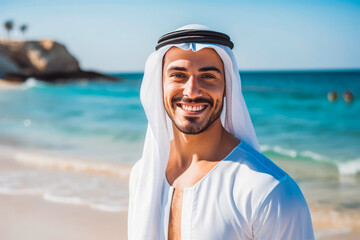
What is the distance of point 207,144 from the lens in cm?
182

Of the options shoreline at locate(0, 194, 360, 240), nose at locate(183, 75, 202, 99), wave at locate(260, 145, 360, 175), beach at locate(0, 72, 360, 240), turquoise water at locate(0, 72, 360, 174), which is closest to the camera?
nose at locate(183, 75, 202, 99)

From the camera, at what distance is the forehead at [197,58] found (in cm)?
171

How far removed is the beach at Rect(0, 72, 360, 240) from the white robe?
3.83m

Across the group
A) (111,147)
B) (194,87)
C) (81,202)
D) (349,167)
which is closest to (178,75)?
(194,87)

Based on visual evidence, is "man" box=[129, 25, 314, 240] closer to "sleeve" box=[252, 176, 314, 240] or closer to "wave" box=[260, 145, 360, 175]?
"sleeve" box=[252, 176, 314, 240]

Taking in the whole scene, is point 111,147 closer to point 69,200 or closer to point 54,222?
point 69,200

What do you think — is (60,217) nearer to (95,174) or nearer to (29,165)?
(95,174)

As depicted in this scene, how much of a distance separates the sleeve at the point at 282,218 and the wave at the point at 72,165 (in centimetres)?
674

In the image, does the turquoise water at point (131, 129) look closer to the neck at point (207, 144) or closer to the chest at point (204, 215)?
the neck at point (207, 144)

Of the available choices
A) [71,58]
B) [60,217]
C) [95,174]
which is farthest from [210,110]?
[71,58]

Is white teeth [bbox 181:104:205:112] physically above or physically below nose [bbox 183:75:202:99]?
below

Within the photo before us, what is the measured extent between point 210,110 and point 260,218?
0.49 metres

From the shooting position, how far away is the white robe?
1456 millimetres

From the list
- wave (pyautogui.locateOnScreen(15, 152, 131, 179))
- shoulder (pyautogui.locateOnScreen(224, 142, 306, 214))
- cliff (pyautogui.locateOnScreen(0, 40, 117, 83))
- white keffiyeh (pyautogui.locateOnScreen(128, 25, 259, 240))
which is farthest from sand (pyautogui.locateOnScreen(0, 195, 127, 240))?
cliff (pyautogui.locateOnScreen(0, 40, 117, 83))
